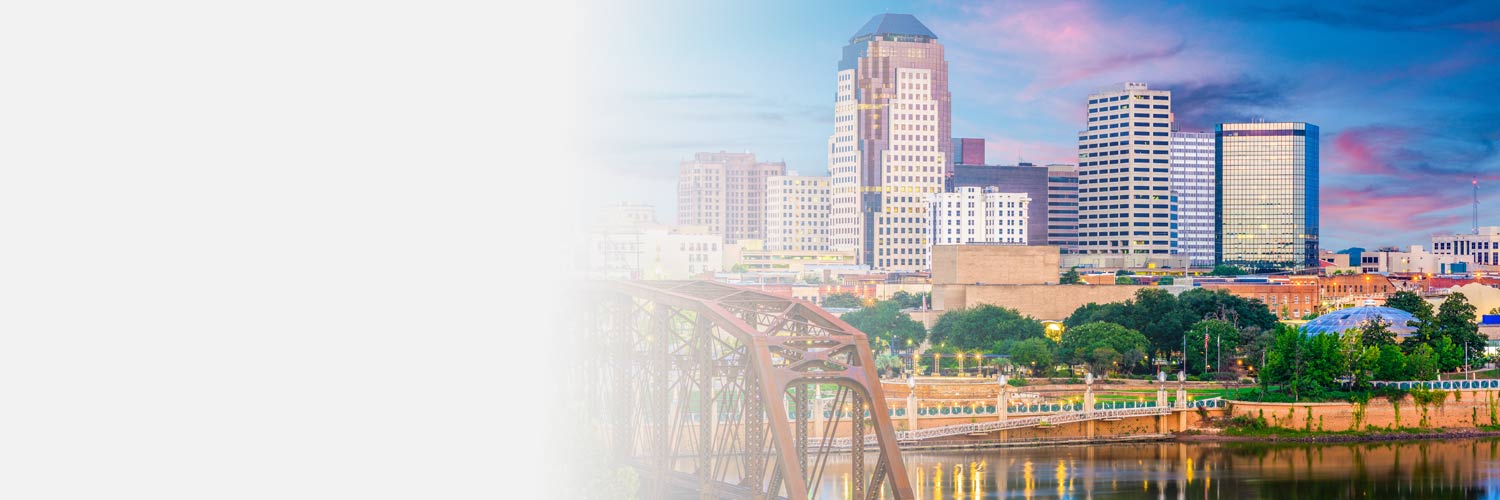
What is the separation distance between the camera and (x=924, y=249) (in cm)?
8825

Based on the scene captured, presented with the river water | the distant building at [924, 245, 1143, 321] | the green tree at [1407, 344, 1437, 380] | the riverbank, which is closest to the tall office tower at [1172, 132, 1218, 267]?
the distant building at [924, 245, 1143, 321]

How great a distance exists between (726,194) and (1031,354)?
63704mm

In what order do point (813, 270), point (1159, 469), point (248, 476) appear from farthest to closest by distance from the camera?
point (813, 270) → point (1159, 469) → point (248, 476)

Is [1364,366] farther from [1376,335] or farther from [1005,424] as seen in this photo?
[1005,424]

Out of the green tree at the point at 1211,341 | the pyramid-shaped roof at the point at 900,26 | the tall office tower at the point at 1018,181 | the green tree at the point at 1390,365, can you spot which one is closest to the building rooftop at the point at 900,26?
the pyramid-shaped roof at the point at 900,26

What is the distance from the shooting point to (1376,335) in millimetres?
39281

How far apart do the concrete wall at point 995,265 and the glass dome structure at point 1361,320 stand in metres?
11.8

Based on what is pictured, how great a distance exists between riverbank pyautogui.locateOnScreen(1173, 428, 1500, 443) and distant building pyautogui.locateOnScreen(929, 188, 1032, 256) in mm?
49601

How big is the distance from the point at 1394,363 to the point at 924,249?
5231 centimetres

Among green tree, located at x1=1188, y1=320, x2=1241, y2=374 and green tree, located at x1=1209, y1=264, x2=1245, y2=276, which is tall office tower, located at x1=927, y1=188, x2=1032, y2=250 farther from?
green tree, located at x1=1188, y1=320, x2=1241, y2=374

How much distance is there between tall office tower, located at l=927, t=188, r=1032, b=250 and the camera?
279ft

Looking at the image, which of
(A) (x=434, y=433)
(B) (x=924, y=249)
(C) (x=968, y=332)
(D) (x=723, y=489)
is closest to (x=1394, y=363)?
(C) (x=968, y=332)

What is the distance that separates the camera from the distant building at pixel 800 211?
96.9 m

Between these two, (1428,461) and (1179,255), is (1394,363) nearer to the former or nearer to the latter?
(1428,461)
